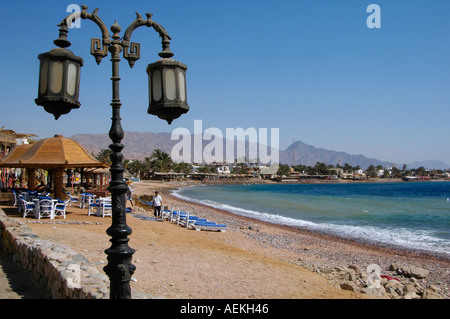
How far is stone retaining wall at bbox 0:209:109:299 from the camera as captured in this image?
407 cm

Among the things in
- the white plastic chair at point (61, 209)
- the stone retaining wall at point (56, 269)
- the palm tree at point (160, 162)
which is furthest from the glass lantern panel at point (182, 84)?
the palm tree at point (160, 162)

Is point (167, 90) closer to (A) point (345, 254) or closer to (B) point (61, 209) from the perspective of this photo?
(B) point (61, 209)

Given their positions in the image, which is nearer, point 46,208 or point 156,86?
point 156,86

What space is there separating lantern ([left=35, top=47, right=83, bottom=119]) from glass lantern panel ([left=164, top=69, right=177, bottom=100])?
844 millimetres

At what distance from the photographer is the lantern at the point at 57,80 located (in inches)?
122

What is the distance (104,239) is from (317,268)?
5933mm

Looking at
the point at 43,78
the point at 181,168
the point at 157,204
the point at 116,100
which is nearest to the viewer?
the point at 43,78

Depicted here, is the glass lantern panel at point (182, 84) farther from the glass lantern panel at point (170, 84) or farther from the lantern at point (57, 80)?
the lantern at point (57, 80)

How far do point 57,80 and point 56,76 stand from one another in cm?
4

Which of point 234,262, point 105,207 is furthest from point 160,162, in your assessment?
point 234,262

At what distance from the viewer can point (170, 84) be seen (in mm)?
3205

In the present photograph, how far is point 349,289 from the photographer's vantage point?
7.71 metres

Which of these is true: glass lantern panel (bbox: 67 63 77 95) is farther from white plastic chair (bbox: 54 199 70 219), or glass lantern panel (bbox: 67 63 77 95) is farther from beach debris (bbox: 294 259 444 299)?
white plastic chair (bbox: 54 199 70 219)
